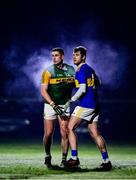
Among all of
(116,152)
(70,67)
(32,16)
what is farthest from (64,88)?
(32,16)

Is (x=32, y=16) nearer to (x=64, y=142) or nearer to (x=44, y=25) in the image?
(x=44, y=25)

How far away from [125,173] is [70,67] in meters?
2.25

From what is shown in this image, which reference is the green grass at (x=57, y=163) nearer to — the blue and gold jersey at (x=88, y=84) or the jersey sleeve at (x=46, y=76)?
the blue and gold jersey at (x=88, y=84)

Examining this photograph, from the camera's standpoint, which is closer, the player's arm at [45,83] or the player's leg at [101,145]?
the player's leg at [101,145]

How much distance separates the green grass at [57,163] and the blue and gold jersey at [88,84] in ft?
3.71

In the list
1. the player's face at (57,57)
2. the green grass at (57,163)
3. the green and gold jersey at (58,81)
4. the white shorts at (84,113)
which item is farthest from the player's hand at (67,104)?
the green grass at (57,163)

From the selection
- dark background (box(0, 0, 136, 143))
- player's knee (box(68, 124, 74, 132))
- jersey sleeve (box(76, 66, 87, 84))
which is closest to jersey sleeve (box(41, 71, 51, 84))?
jersey sleeve (box(76, 66, 87, 84))

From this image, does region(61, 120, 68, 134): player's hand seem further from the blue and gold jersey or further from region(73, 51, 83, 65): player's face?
region(73, 51, 83, 65): player's face

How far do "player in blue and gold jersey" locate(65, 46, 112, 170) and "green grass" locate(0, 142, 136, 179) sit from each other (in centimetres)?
27

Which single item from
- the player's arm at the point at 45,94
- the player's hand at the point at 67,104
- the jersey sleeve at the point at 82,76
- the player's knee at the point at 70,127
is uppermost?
the jersey sleeve at the point at 82,76

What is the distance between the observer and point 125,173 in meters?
12.4

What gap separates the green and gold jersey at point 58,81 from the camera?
44.0 feet

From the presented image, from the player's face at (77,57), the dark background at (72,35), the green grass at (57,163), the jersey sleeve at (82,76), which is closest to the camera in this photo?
the green grass at (57,163)

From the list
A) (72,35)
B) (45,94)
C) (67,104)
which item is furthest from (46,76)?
(72,35)
